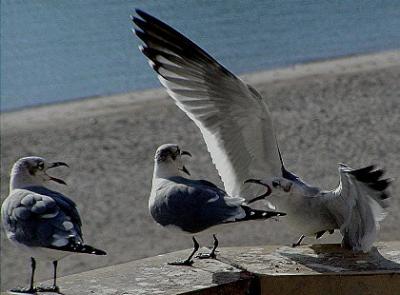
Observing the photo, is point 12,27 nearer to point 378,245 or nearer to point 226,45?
point 226,45

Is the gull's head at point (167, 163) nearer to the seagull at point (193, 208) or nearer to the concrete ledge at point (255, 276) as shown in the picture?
the seagull at point (193, 208)

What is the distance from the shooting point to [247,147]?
11.6 feet

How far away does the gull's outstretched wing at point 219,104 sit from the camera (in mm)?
3467

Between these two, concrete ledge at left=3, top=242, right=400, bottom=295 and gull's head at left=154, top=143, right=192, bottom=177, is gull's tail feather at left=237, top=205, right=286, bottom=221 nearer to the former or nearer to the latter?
concrete ledge at left=3, top=242, right=400, bottom=295

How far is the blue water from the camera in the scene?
9.92m

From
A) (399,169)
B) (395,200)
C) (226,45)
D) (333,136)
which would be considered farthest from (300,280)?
(226,45)

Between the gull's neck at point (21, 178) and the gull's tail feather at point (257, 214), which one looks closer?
the gull's tail feather at point (257, 214)

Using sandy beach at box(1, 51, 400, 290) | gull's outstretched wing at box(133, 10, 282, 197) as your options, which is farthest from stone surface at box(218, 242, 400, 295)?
sandy beach at box(1, 51, 400, 290)

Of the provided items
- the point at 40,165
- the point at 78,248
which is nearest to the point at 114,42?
the point at 40,165

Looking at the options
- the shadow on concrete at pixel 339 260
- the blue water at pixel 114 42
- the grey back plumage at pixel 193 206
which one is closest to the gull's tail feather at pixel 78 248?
the grey back plumage at pixel 193 206

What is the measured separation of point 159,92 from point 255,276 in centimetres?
892

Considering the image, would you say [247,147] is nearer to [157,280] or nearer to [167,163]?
[167,163]

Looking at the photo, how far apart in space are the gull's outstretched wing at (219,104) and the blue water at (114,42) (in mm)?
5420

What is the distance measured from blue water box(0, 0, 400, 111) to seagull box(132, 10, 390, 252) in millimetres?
5448
